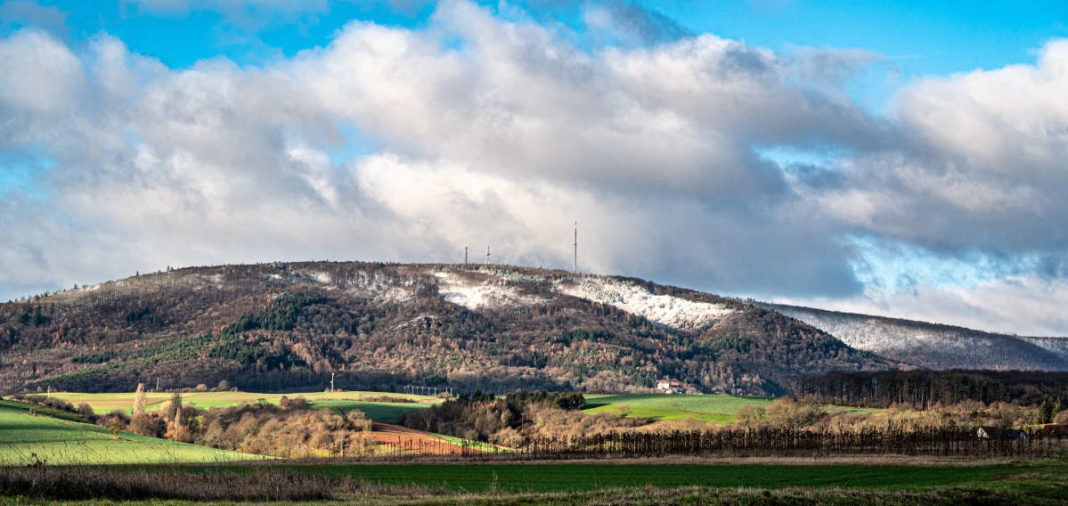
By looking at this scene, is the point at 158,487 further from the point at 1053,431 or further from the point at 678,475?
the point at 1053,431

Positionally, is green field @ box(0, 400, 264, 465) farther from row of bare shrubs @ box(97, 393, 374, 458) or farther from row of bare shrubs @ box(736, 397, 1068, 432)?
row of bare shrubs @ box(736, 397, 1068, 432)

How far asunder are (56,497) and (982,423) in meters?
150

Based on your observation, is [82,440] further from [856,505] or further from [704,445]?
[856,505]

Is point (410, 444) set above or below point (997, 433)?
below

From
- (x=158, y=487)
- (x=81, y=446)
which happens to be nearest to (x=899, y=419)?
→ (x=81, y=446)

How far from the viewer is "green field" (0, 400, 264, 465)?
112625 mm

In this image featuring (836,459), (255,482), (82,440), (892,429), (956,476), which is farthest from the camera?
(892,429)

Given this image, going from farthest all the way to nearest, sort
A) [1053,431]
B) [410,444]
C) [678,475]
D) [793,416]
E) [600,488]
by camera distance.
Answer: [793,416] → [410,444] → [1053,431] → [678,475] → [600,488]

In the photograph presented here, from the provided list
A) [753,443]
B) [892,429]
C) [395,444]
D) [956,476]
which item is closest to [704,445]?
[753,443]

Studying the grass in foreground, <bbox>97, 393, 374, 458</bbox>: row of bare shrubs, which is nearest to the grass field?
the grass in foreground

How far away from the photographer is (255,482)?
63.8 meters

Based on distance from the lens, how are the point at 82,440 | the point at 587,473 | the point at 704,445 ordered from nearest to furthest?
the point at 587,473 → the point at 82,440 → the point at 704,445

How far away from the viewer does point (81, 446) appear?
12425cm

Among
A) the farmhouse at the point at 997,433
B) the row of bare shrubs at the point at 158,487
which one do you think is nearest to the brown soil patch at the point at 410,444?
the farmhouse at the point at 997,433
